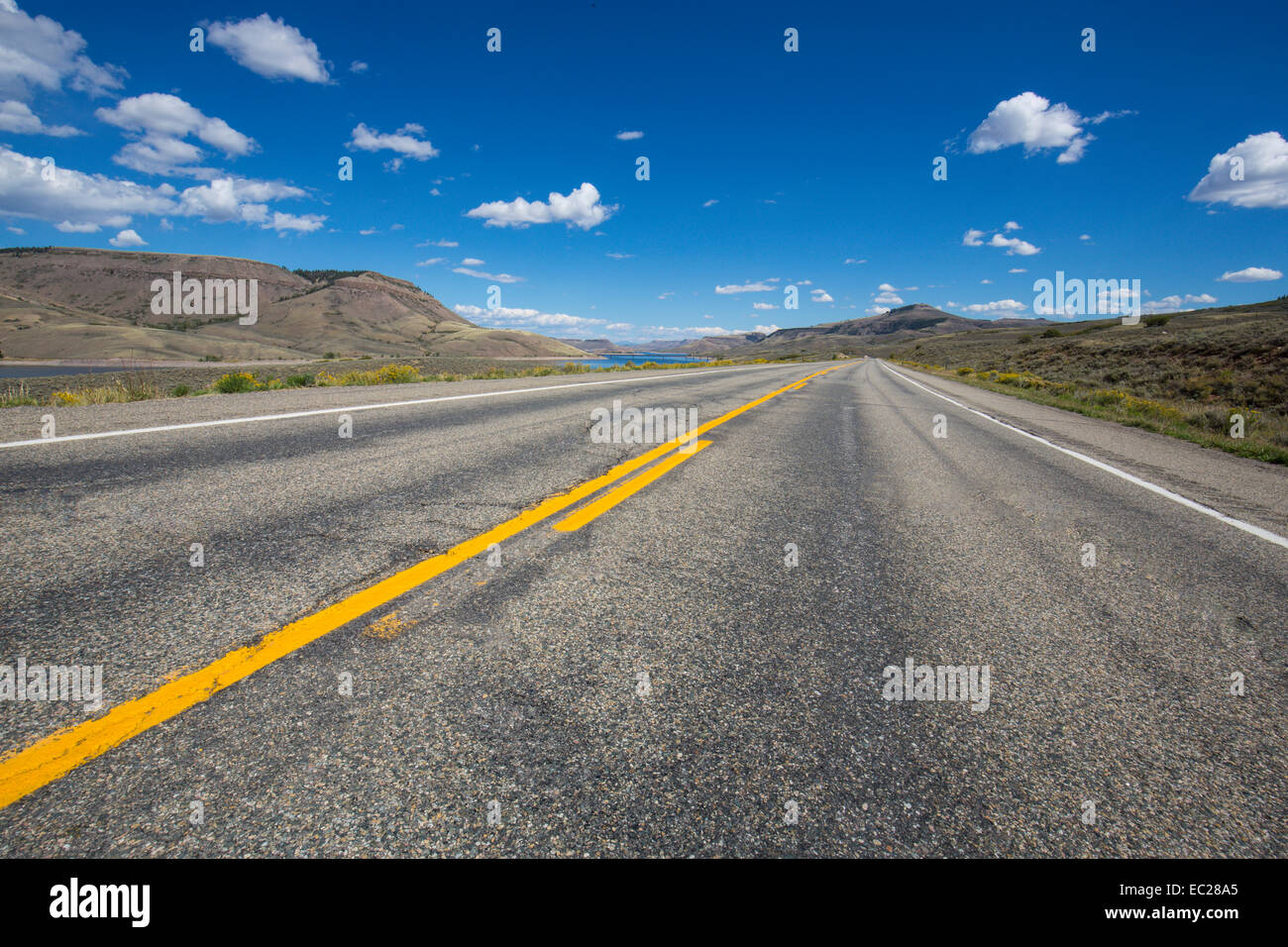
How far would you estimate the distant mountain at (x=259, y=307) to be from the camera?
114m

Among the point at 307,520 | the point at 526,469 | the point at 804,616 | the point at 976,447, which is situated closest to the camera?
the point at 804,616

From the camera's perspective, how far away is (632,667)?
2.03 m

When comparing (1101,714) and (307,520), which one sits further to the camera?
(307,520)

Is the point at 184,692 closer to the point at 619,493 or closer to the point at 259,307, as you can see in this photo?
the point at 619,493

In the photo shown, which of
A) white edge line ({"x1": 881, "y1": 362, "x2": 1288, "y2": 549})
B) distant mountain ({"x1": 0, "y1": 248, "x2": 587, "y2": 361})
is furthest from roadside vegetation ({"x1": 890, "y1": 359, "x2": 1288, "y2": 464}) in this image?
distant mountain ({"x1": 0, "y1": 248, "x2": 587, "y2": 361})

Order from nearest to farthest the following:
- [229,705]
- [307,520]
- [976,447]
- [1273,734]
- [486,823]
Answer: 1. [486,823]
2. [229,705]
3. [1273,734]
4. [307,520]
5. [976,447]

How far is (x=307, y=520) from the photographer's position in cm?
325

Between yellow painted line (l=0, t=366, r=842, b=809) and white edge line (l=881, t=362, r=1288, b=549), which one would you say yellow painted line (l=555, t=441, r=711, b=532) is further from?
white edge line (l=881, t=362, r=1288, b=549)

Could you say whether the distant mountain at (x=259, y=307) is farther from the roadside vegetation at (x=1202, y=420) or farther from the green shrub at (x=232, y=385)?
the roadside vegetation at (x=1202, y=420)

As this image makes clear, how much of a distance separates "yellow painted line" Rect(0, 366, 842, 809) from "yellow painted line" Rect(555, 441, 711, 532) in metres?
0.65

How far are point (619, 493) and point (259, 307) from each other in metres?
181

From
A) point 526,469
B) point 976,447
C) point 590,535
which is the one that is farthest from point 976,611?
point 976,447
